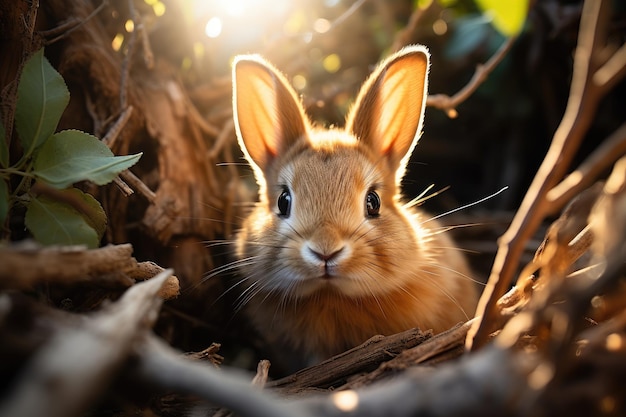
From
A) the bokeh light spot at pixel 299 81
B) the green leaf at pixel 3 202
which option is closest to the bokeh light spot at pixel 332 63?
the bokeh light spot at pixel 299 81

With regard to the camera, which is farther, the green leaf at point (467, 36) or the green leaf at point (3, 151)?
the green leaf at point (467, 36)

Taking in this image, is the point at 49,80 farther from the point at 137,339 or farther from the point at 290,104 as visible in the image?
the point at 290,104

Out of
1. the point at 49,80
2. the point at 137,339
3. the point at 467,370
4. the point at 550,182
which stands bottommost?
the point at 467,370

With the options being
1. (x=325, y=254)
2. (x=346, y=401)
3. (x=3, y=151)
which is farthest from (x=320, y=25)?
(x=346, y=401)

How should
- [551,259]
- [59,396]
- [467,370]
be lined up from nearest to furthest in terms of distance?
[59,396] < [467,370] < [551,259]

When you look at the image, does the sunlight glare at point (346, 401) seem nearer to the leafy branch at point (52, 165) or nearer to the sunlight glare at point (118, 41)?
the leafy branch at point (52, 165)

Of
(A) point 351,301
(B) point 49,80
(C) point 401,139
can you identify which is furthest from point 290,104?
(B) point 49,80

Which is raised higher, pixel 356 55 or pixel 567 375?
pixel 356 55
